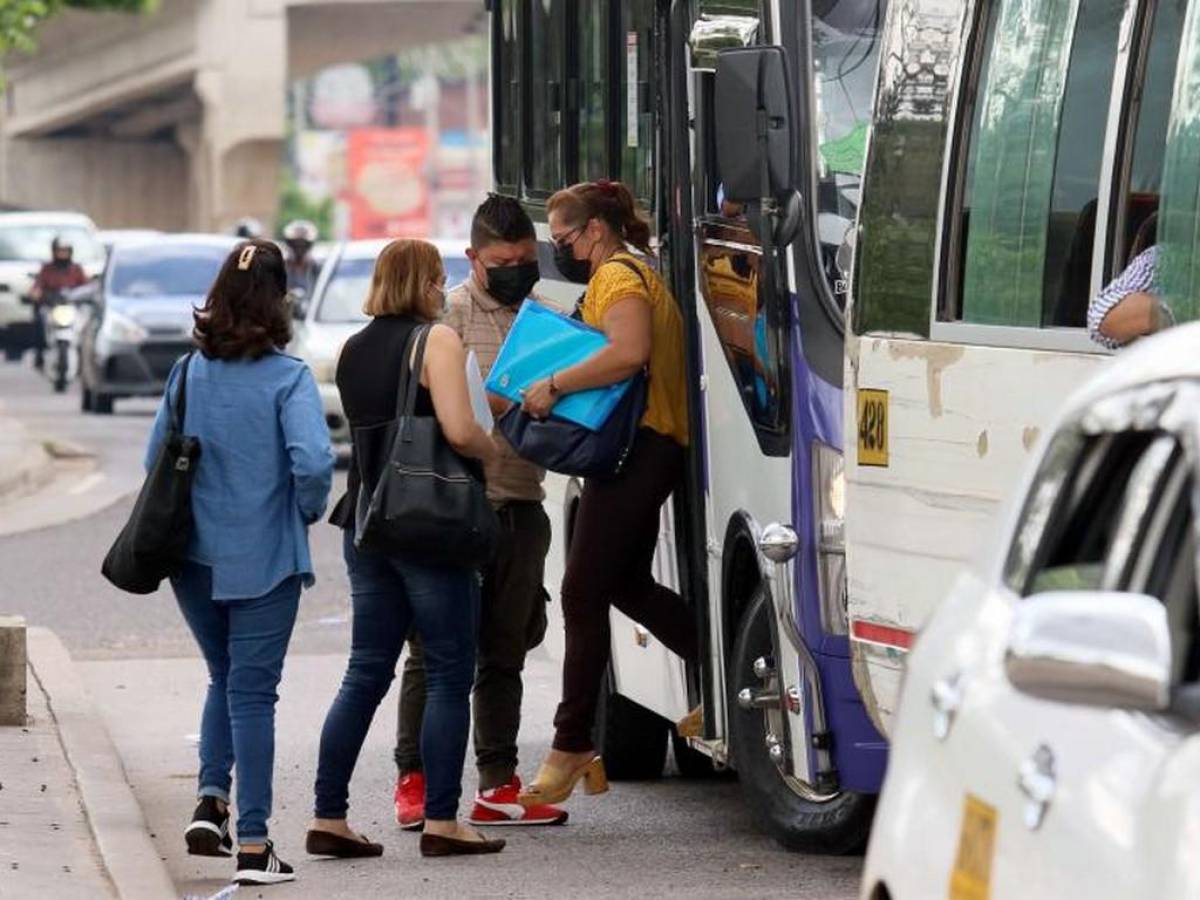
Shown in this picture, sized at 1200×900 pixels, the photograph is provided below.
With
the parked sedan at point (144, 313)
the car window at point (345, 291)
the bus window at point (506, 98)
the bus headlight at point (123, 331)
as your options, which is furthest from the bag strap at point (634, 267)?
the bus headlight at point (123, 331)

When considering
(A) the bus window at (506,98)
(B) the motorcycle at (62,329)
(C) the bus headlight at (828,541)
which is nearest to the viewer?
(C) the bus headlight at (828,541)

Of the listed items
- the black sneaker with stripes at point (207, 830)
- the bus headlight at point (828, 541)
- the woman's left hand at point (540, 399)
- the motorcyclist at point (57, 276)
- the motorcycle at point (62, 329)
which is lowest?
the motorcycle at point (62, 329)

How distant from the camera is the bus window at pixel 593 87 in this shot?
33.2 ft

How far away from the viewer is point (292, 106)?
144250 mm

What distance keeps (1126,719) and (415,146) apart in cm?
12857

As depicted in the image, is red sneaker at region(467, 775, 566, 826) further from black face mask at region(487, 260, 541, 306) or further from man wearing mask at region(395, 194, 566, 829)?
black face mask at region(487, 260, 541, 306)

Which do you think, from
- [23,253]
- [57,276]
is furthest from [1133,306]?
[23,253]

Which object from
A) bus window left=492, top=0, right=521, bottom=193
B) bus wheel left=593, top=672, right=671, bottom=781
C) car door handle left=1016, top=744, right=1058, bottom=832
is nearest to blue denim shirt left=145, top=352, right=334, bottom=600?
bus wheel left=593, top=672, right=671, bottom=781

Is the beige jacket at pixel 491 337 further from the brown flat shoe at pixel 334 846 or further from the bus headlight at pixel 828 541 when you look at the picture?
the bus headlight at pixel 828 541

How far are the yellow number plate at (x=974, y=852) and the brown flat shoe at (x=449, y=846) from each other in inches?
183

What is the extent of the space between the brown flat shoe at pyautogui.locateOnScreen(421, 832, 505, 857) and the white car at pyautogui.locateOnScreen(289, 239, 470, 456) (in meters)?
15.3

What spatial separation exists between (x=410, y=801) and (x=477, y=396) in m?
1.47

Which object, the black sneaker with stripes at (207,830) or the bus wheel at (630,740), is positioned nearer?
the black sneaker with stripes at (207,830)

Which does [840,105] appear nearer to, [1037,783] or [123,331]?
[1037,783]
